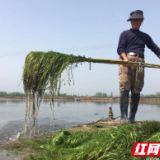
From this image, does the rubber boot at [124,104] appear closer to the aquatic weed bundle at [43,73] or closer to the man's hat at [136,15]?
the aquatic weed bundle at [43,73]

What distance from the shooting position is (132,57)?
4.93m

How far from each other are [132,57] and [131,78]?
1.73 ft

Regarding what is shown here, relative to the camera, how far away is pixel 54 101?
385cm

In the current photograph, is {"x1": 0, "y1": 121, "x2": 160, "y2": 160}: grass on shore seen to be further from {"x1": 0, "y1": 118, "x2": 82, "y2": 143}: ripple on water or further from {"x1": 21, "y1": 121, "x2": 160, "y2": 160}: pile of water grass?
{"x1": 0, "y1": 118, "x2": 82, "y2": 143}: ripple on water

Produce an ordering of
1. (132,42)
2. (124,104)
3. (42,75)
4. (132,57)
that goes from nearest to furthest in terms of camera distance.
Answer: (42,75), (124,104), (132,57), (132,42)

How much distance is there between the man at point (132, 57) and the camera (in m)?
4.84

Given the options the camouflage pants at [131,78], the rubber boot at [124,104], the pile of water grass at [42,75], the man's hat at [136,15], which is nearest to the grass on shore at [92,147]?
the pile of water grass at [42,75]

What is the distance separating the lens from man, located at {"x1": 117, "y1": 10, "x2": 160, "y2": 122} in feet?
15.9

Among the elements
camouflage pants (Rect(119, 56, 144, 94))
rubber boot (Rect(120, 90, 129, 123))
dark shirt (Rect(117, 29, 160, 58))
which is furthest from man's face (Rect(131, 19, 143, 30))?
rubber boot (Rect(120, 90, 129, 123))

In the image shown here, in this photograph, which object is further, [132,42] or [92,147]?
[132,42]

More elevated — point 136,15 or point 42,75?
point 136,15

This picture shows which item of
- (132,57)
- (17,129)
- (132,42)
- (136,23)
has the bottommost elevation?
(17,129)

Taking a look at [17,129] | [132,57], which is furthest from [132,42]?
[17,129]

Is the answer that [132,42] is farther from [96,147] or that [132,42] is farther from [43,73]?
[96,147]
